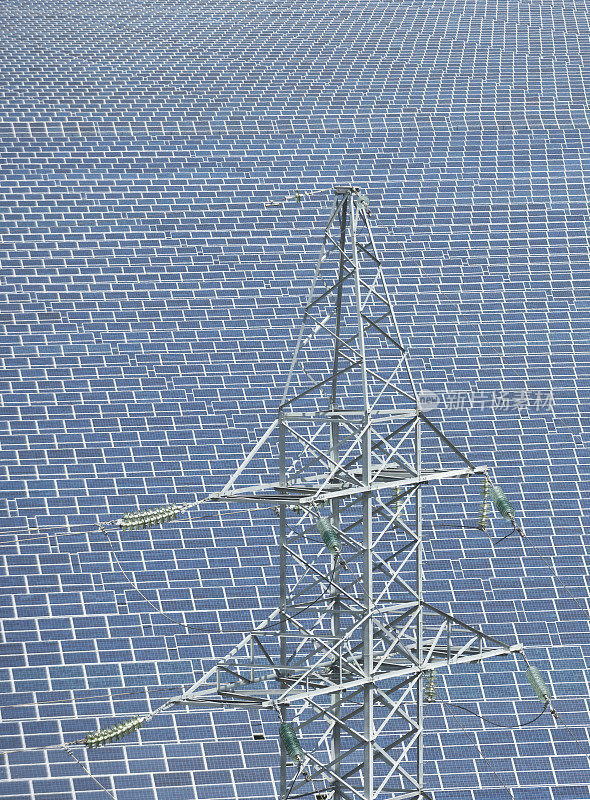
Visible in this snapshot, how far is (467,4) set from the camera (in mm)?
53531

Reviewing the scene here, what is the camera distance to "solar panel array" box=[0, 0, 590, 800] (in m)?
31.5

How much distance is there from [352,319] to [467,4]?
19706mm

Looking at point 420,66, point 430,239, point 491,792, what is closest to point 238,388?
point 430,239

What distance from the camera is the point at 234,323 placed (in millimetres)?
38312

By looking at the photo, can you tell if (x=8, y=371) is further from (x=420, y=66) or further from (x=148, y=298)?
(x=420, y=66)

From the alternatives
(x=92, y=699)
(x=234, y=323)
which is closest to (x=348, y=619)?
(x=92, y=699)

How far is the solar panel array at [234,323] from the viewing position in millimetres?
31516

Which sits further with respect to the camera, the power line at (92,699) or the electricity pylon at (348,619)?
the power line at (92,699)

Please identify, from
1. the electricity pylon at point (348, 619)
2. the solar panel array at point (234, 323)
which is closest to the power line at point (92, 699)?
the solar panel array at point (234, 323)

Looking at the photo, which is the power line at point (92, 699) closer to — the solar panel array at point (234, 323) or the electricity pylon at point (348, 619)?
the solar panel array at point (234, 323)

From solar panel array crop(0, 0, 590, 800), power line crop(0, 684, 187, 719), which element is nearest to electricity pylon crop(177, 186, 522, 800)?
power line crop(0, 684, 187, 719)

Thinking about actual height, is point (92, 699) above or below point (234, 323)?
below

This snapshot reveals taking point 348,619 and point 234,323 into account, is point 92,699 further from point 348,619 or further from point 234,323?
point 234,323

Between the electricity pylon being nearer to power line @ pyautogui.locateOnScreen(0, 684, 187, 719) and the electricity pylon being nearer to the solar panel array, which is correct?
power line @ pyautogui.locateOnScreen(0, 684, 187, 719)
